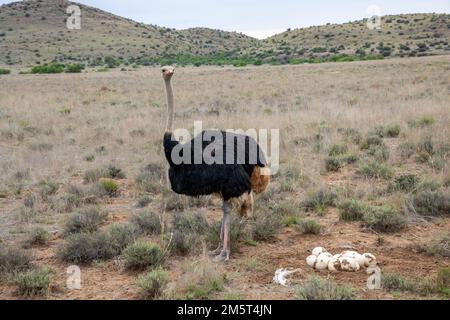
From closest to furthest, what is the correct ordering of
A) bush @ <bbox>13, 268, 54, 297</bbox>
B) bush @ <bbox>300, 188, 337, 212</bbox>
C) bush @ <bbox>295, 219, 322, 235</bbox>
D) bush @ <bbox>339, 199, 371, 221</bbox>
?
1. bush @ <bbox>13, 268, 54, 297</bbox>
2. bush @ <bbox>295, 219, 322, 235</bbox>
3. bush @ <bbox>339, 199, 371, 221</bbox>
4. bush @ <bbox>300, 188, 337, 212</bbox>

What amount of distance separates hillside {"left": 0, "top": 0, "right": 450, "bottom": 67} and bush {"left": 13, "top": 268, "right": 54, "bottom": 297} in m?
45.9

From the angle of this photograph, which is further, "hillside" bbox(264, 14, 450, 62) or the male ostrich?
"hillside" bbox(264, 14, 450, 62)

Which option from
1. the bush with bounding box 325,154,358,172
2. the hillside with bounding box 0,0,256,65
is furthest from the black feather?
the hillside with bounding box 0,0,256,65

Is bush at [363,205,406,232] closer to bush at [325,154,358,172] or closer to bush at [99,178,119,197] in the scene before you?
bush at [325,154,358,172]

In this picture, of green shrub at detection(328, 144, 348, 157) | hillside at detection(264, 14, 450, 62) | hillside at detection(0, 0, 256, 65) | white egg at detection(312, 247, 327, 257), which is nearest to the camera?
white egg at detection(312, 247, 327, 257)

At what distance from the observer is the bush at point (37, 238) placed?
6.46 m

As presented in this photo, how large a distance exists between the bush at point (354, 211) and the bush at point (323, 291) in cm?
244

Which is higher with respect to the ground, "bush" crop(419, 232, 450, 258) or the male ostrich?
the male ostrich

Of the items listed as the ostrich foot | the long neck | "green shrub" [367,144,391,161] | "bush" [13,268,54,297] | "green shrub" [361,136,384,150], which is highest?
the long neck

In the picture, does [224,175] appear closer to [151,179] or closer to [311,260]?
[311,260]

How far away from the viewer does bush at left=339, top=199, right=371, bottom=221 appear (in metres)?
6.99

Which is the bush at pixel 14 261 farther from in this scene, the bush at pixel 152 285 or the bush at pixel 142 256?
the bush at pixel 152 285

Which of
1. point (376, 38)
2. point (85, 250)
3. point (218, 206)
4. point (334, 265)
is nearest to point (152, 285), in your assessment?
point (85, 250)
